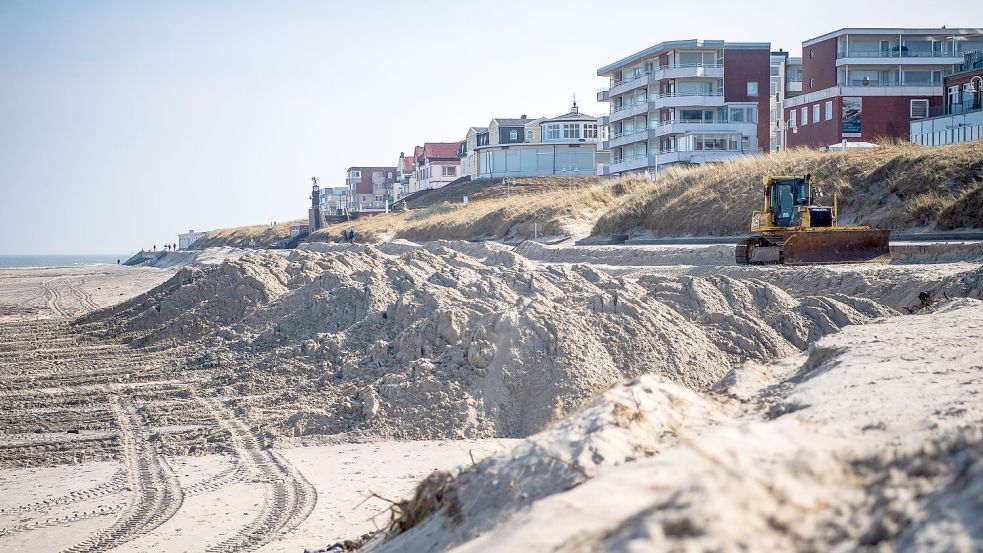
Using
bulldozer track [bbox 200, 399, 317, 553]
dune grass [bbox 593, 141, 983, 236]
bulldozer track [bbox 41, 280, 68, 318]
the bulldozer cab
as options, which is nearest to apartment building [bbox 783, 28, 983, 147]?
dune grass [bbox 593, 141, 983, 236]

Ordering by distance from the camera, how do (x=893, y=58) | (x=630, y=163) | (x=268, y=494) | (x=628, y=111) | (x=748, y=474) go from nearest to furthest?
(x=748, y=474) < (x=268, y=494) < (x=893, y=58) < (x=630, y=163) < (x=628, y=111)

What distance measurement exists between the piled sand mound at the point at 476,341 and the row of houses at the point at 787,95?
3529 centimetres

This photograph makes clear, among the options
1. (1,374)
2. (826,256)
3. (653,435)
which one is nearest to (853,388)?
(653,435)

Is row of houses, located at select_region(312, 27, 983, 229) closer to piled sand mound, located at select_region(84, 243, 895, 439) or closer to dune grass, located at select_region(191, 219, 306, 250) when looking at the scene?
dune grass, located at select_region(191, 219, 306, 250)

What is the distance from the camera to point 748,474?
11.8ft

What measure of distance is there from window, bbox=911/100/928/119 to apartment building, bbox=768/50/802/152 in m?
14.7

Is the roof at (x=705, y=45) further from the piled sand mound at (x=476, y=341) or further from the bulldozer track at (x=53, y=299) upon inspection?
the piled sand mound at (x=476, y=341)

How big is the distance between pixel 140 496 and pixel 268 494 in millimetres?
1216

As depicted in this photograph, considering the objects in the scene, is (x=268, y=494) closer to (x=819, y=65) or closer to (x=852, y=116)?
(x=852, y=116)

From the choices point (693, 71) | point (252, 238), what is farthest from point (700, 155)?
point (252, 238)

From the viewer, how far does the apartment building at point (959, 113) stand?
44.8m

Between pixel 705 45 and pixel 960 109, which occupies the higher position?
pixel 705 45

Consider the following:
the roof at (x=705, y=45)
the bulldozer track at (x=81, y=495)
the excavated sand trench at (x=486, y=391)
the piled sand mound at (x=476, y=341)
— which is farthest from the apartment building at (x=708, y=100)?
the bulldozer track at (x=81, y=495)

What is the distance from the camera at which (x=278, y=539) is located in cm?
764
